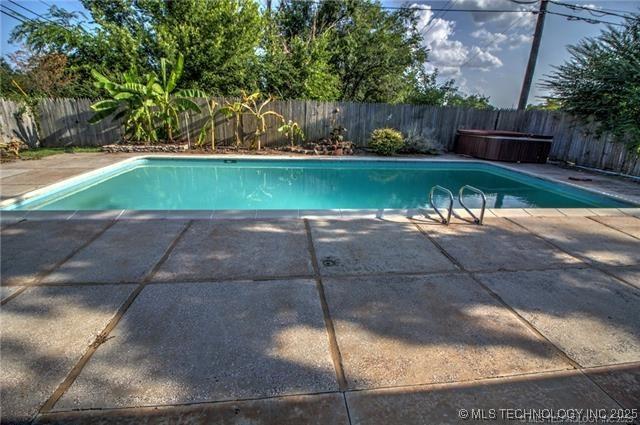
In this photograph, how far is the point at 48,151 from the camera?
9.69 m

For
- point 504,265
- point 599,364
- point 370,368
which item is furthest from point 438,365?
point 504,265

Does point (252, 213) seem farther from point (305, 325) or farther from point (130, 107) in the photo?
point (130, 107)

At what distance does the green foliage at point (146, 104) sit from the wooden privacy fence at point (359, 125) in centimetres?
75

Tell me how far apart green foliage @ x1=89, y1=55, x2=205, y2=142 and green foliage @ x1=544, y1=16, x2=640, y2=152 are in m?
13.1

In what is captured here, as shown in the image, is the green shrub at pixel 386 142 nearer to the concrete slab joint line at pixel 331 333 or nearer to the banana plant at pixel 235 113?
the banana plant at pixel 235 113

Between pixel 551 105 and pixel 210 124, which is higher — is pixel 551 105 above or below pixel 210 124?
above

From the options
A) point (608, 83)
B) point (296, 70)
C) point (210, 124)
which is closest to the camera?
point (608, 83)

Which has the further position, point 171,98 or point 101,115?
point 171,98

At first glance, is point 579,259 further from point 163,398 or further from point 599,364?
point 163,398

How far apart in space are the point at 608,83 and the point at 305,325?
492 inches

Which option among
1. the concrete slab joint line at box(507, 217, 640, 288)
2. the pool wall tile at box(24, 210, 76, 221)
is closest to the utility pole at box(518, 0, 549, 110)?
the concrete slab joint line at box(507, 217, 640, 288)

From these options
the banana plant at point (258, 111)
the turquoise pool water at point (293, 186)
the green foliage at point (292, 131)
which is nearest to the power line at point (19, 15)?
the turquoise pool water at point (293, 186)

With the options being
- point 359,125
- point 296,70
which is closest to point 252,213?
point 359,125

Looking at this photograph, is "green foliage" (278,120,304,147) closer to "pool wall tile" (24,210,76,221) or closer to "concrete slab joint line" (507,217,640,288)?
"pool wall tile" (24,210,76,221)
